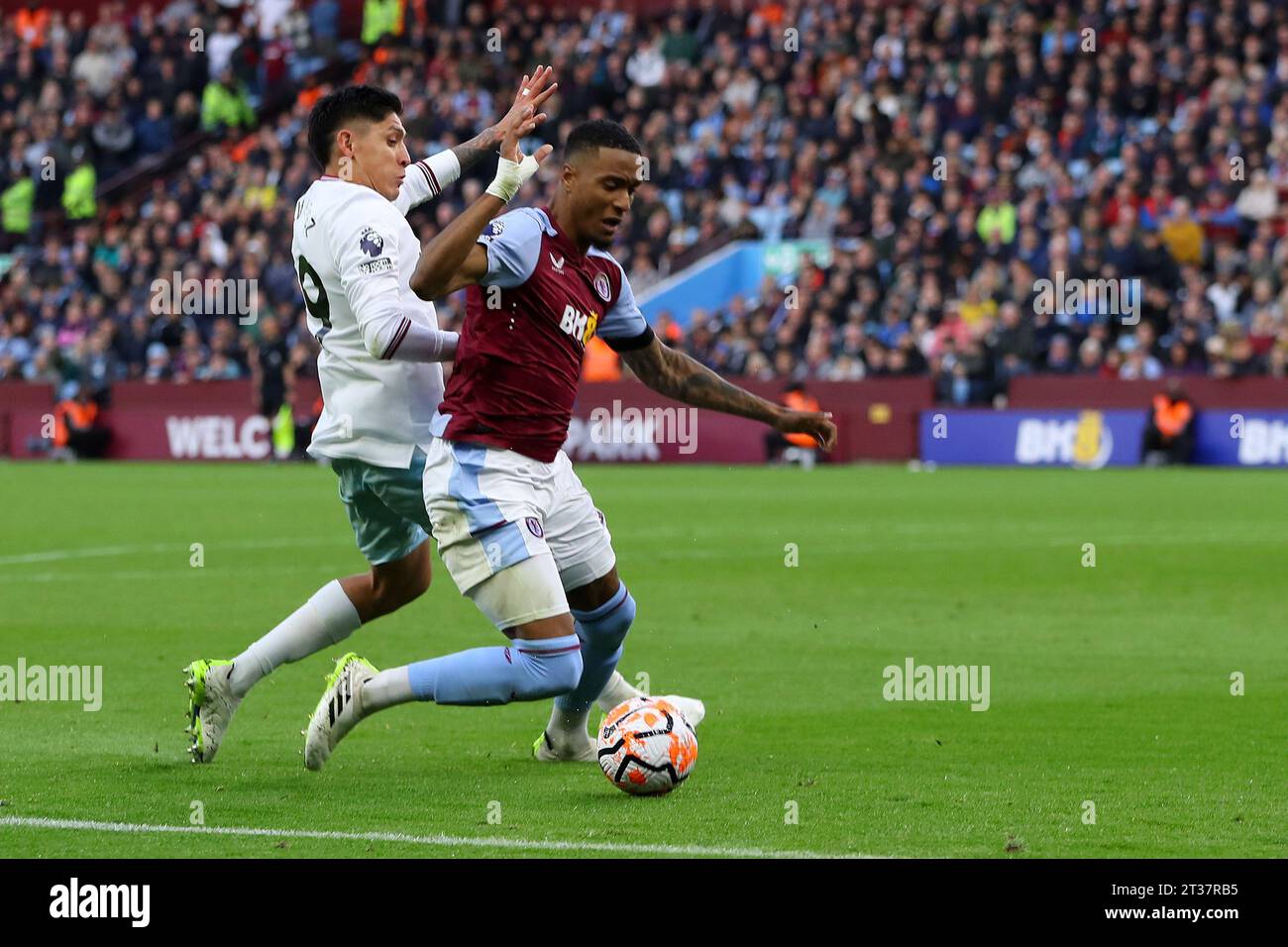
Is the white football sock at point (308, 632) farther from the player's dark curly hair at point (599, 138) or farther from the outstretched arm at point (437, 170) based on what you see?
the player's dark curly hair at point (599, 138)

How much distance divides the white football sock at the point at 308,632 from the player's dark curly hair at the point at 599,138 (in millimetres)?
1869

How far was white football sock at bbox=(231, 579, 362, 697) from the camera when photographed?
291 inches

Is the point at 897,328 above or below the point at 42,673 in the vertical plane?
above

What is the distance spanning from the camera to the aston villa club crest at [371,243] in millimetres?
6719

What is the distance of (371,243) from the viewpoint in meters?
6.73

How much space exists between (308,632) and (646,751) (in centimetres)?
158

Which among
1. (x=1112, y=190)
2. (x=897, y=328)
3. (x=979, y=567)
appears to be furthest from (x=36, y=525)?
(x=1112, y=190)

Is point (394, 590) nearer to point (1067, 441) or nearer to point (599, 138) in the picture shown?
point (599, 138)

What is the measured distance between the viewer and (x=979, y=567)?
14.3m

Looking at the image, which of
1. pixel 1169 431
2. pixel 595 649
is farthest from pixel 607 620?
pixel 1169 431

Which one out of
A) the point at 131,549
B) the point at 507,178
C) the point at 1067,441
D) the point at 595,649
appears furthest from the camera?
the point at 1067,441

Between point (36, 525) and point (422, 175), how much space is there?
11.3 meters
